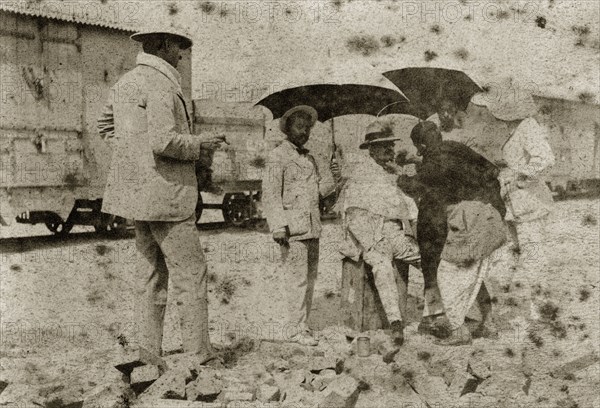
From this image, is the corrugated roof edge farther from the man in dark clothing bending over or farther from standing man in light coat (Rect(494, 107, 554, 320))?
standing man in light coat (Rect(494, 107, 554, 320))

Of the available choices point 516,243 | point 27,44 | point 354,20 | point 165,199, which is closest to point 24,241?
point 27,44

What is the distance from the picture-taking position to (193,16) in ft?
43.9

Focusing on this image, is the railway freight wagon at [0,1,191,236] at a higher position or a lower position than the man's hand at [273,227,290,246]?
higher

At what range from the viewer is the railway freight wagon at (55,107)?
9750 mm

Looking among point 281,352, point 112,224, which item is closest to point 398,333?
point 281,352

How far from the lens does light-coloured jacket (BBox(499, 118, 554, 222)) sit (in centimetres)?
538

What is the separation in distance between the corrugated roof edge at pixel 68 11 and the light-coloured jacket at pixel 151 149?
684 cm

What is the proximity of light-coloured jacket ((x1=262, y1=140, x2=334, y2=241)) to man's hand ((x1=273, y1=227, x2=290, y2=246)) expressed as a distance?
0.12 ft

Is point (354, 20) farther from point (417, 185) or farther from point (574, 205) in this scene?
point (574, 205)

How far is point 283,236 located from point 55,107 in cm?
715

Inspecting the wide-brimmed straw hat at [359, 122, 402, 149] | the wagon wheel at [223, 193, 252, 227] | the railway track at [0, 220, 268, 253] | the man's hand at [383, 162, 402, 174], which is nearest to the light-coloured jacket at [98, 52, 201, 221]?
the wide-brimmed straw hat at [359, 122, 402, 149]

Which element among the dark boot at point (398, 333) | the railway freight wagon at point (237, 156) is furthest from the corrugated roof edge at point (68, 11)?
the dark boot at point (398, 333)

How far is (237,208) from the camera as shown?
1299 cm

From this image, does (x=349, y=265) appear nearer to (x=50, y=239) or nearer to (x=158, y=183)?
(x=158, y=183)
